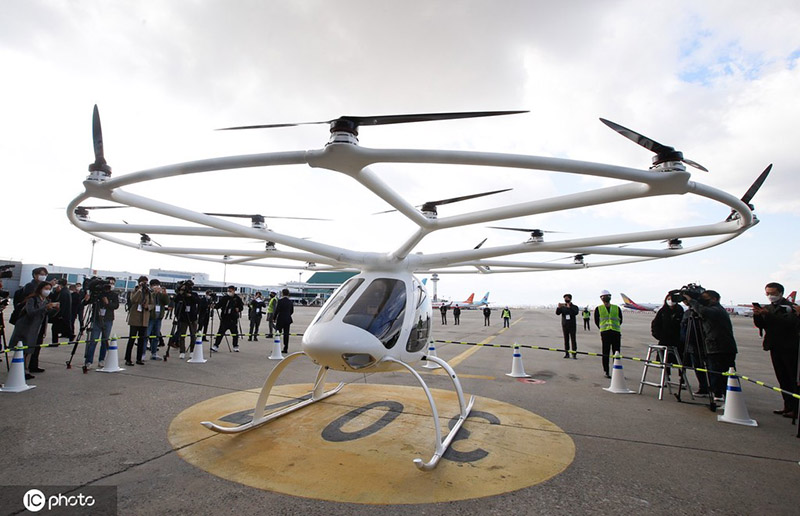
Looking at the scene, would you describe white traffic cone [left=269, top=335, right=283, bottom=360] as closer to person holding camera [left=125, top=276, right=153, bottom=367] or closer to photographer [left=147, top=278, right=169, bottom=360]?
photographer [left=147, top=278, right=169, bottom=360]

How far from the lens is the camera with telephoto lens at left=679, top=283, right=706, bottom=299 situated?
7.56m

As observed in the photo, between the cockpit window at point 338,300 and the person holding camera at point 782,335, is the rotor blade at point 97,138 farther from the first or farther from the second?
the person holding camera at point 782,335

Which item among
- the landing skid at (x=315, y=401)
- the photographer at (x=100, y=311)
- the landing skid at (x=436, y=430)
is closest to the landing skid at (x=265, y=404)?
the landing skid at (x=315, y=401)

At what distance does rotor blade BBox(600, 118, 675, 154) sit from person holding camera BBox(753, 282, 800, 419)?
546 cm

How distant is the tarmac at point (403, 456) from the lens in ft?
11.4

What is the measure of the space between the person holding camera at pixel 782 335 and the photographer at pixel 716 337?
19.6 inches

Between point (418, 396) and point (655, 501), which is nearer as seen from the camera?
point (655, 501)

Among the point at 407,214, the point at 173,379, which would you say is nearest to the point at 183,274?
the point at 173,379

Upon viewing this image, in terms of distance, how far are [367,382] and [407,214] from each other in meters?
5.17

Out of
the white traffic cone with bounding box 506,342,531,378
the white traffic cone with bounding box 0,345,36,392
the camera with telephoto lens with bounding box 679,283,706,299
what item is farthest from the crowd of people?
the camera with telephoto lens with bounding box 679,283,706,299

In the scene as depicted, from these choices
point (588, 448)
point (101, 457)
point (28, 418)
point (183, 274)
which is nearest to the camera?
point (101, 457)

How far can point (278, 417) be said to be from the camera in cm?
569

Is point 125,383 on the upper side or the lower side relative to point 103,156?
lower

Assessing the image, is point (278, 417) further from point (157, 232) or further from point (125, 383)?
point (125, 383)
